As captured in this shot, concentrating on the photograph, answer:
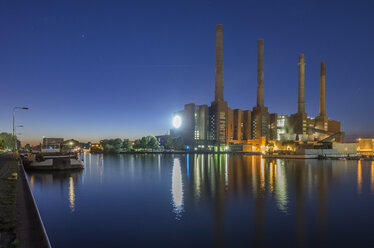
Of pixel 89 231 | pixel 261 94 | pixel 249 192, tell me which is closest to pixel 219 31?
pixel 261 94

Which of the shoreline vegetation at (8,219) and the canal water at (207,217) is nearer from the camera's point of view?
the shoreline vegetation at (8,219)

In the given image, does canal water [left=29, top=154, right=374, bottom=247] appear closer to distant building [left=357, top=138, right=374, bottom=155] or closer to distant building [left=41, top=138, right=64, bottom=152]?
distant building [left=41, top=138, right=64, bottom=152]

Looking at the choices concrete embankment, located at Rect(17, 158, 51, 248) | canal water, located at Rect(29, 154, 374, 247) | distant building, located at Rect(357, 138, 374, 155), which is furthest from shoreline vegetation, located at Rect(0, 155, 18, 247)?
distant building, located at Rect(357, 138, 374, 155)

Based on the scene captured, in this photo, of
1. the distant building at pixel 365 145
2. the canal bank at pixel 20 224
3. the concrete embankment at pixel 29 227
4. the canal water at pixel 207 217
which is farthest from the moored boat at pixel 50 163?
the distant building at pixel 365 145

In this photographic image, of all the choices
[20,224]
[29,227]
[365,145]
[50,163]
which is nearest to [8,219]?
[20,224]

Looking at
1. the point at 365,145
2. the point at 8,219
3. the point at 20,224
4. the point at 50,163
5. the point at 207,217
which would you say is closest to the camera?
the point at 20,224

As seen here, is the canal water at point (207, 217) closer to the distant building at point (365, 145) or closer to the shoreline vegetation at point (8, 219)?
the shoreline vegetation at point (8, 219)

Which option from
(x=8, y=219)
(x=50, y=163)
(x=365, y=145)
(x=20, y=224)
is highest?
(x=8, y=219)

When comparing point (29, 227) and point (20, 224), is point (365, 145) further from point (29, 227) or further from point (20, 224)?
point (20, 224)

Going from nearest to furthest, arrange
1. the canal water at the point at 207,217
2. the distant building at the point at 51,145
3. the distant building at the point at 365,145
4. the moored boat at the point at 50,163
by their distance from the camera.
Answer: the canal water at the point at 207,217 → the moored boat at the point at 50,163 → the distant building at the point at 51,145 → the distant building at the point at 365,145

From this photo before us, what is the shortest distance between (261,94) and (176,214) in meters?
188

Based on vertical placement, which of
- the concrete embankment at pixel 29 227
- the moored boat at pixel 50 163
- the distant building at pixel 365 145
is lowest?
the distant building at pixel 365 145

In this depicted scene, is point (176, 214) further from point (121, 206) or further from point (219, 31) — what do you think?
point (219, 31)

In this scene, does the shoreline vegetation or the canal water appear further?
the canal water
